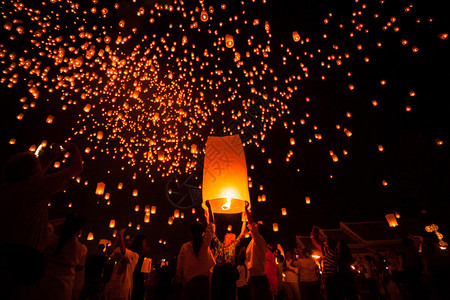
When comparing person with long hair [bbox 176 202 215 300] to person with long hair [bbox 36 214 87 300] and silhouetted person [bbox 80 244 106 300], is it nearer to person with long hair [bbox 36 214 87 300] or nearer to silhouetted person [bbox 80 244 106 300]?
person with long hair [bbox 36 214 87 300]

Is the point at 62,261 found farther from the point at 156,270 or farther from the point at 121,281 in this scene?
the point at 156,270

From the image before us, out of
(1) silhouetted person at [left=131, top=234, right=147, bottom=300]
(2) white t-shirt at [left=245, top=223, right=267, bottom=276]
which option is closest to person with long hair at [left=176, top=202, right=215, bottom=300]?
(2) white t-shirt at [left=245, top=223, right=267, bottom=276]

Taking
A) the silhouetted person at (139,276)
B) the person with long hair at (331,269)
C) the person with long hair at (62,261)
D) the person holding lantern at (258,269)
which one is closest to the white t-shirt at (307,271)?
the person with long hair at (331,269)

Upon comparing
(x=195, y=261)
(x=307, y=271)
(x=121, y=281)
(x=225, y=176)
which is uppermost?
(x=225, y=176)

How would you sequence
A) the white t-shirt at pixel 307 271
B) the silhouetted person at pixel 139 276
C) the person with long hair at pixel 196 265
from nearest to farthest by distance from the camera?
the person with long hair at pixel 196 265 → the silhouetted person at pixel 139 276 → the white t-shirt at pixel 307 271

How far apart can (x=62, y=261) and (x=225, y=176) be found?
242cm

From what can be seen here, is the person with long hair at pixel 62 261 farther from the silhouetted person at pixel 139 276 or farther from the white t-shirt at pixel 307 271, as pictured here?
the white t-shirt at pixel 307 271

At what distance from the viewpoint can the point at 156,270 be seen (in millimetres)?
5918

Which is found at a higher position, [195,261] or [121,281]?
[195,261]

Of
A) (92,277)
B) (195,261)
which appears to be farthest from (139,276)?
(195,261)

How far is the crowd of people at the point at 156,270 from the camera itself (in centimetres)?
135

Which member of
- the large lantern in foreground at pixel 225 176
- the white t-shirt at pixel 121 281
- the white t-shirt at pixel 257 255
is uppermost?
the large lantern in foreground at pixel 225 176

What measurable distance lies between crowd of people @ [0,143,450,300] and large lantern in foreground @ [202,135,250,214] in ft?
0.99

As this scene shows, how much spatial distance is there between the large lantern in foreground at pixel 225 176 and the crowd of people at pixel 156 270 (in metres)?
0.30
